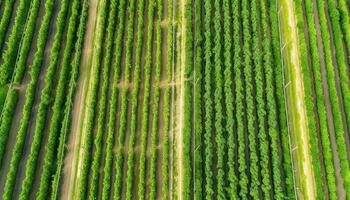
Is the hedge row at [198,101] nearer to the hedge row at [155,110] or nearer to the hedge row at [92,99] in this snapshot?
the hedge row at [155,110]

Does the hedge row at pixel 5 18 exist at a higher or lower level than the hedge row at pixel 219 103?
higher

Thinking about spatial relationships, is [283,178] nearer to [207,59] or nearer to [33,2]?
[207,59]

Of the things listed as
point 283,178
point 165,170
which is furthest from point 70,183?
point 283,178

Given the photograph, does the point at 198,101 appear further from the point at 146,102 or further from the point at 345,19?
the point at 345,19

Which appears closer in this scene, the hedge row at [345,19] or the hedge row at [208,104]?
the hedge row at [208,104]

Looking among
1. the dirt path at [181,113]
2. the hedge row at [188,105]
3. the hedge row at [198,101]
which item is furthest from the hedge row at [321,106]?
the dirt path at [181,113]

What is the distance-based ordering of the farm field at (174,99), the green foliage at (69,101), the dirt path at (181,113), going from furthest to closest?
1. the dirt path at (181,113)
2. the farm field at (174,99)
3. the green foliage at (69,101)
